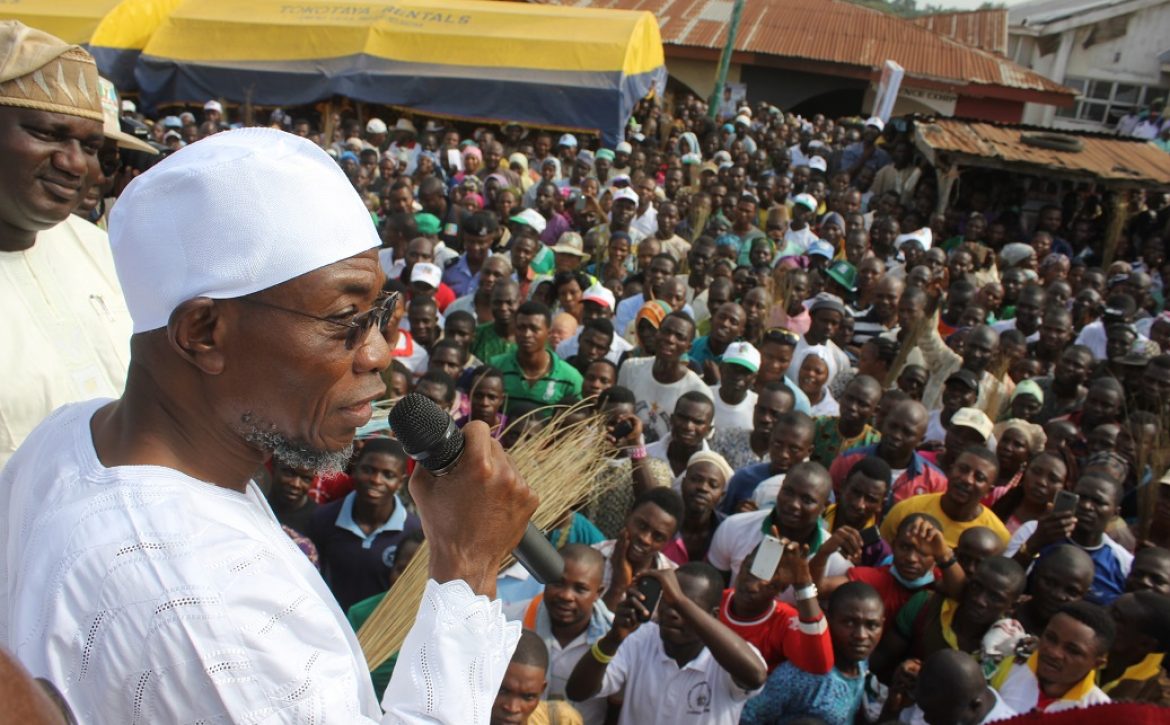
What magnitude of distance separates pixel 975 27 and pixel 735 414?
2386cm

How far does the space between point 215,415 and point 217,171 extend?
32 cm

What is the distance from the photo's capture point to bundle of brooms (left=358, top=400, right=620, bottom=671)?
249cm

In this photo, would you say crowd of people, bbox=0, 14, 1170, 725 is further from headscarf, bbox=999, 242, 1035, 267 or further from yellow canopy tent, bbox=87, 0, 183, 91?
yellow canopy tent, bbox=87, 0, 183, 91

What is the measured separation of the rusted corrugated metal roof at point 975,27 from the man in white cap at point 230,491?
81.0ft

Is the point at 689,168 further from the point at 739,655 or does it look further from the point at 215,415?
the point at 215,415

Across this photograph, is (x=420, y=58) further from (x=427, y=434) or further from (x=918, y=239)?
(x=427, y=434)

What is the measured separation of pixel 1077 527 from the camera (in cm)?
414

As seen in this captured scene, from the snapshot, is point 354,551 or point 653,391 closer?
point 354,551

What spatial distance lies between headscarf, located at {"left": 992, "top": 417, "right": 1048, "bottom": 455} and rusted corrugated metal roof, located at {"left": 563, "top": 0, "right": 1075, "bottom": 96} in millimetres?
17010

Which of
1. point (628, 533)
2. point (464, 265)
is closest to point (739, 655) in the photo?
point (628, 533)

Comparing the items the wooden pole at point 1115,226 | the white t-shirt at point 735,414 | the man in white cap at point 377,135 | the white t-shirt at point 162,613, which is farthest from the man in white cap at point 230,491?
the man in white cap at point 377,135

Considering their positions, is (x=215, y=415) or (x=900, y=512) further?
(x=900, y=512)

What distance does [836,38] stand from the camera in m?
22.2

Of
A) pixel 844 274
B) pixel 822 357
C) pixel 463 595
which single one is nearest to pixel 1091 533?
pixel 822 357
